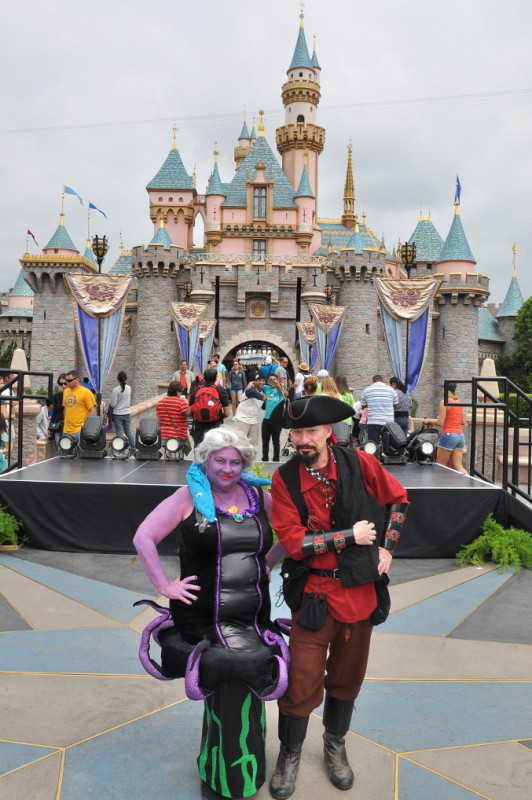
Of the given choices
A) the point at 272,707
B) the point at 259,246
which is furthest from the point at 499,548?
the point at 259,246

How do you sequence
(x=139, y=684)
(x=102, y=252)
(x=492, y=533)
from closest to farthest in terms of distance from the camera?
(x=139, y=684) → (x=492, y=533) → (x=102, y=252)

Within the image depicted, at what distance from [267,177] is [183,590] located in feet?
131

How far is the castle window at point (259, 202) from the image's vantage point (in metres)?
39.9

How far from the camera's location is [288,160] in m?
46.9

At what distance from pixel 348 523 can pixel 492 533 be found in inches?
143

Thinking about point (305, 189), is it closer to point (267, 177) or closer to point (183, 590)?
point (267, 177)

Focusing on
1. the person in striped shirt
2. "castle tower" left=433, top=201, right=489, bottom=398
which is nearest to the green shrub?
the person in striped shirt

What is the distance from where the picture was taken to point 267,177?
40.1 metres

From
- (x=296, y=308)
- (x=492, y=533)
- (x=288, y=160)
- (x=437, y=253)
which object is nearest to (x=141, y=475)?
(x=492, y=533)

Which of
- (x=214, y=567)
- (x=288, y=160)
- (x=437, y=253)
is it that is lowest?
(x=214, y=567)

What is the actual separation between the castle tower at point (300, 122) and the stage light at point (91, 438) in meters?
40.2

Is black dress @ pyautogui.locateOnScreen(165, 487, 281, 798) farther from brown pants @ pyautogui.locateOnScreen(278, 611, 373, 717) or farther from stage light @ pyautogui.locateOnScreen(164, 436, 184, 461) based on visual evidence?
stage light @ pyautogui.locateOnScreen(164, 436, 184, 461)

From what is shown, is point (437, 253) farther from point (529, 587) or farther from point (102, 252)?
point (529, 587)

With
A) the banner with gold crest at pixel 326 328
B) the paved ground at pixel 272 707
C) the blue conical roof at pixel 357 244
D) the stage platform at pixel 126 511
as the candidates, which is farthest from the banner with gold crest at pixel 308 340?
the paved ground at pixel 272 707
